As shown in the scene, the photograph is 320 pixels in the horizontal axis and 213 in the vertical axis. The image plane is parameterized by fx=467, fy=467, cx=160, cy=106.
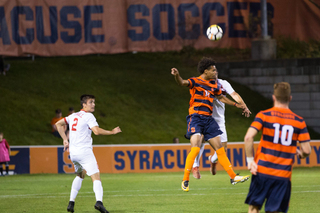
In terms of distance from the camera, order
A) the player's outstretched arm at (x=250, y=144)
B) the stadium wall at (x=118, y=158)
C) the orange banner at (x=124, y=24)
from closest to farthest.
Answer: the player's outstretched arm at (x=250, y=144), the stadium wall at (x=118, y=158), the orange banner at (x=124, y=24)

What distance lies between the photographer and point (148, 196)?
34.5ft

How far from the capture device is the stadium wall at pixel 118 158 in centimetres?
1811

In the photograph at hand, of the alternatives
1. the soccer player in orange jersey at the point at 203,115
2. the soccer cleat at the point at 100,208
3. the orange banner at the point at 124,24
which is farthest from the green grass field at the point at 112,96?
the soccer cleat at the point at 100,208

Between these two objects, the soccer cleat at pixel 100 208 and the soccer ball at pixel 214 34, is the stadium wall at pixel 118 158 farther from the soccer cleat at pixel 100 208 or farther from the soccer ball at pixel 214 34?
the soccer cleat at pixel 100 208

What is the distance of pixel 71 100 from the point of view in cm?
2378

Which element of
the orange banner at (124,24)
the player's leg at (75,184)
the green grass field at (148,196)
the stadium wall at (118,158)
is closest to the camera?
the player's leg at (75,184)

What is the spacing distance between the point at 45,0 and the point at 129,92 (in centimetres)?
661

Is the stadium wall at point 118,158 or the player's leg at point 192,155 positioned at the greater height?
the player's leg at point 192,155

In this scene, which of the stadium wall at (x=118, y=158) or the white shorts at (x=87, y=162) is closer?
the white shorts at (x=87, y=162)

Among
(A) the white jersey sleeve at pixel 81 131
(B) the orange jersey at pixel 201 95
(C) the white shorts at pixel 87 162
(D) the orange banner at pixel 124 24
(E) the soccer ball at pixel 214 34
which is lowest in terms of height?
(C) the white shorts at pixel 87 162

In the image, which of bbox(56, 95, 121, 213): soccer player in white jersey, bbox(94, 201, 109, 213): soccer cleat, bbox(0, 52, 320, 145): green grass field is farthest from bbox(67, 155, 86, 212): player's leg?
bbox(0, 52, 320, 145): green grass field

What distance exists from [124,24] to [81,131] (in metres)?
15.2

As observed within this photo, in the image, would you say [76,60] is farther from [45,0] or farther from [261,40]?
[261,40]

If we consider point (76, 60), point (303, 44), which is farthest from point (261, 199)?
point (76, 60)
